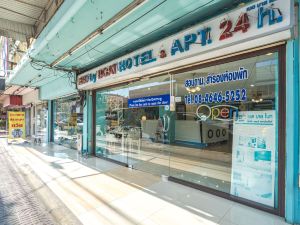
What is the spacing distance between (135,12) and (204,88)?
6.03 ft

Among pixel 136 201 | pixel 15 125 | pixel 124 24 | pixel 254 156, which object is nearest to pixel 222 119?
pixel 254 156

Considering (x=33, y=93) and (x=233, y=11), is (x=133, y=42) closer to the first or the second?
(x=233, y=11)

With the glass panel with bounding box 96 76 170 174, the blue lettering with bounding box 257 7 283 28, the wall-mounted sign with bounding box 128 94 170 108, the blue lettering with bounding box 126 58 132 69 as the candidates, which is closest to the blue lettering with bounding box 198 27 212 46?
the blue lettering with bounding box 257 7 283 28

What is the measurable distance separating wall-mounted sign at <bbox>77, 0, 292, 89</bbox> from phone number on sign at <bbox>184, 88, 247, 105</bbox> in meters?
0.27

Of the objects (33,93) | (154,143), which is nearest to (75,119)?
(154,143)

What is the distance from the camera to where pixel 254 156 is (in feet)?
10.5

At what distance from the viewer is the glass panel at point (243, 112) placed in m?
2.97

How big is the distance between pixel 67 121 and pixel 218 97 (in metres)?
7.59

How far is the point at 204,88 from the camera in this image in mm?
3848

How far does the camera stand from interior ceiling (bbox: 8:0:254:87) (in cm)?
312

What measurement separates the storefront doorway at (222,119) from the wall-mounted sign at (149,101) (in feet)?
0.08

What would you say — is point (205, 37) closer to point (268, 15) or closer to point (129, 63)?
point (268, 15)

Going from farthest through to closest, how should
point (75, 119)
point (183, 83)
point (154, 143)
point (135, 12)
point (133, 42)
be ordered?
point (75, 119), point (154, 143), point (133, 42), point (183, 83), point (135, 12)

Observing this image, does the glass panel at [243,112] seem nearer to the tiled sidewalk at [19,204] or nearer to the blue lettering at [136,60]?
the blue lettering at [136,60]
